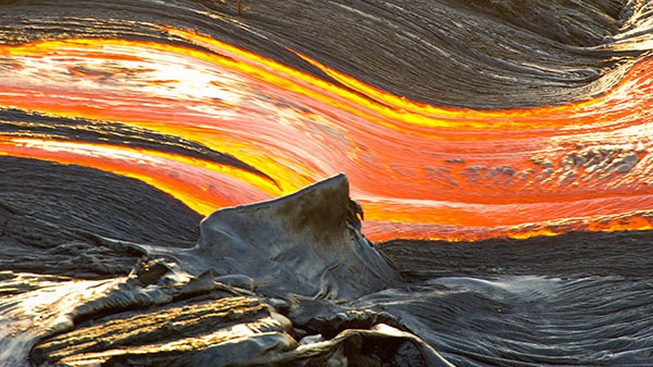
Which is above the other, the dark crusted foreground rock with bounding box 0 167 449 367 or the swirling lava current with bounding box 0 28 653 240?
the swirling lava current with bounding box 0 28 653 240

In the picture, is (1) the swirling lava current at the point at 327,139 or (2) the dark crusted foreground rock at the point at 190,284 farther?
(1) the swirling lava current at the point at 327,139

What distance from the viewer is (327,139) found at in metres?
6.10

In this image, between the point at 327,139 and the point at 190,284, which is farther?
the point at 327,139

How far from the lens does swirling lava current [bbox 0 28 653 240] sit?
5.13m

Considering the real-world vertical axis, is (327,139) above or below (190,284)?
above

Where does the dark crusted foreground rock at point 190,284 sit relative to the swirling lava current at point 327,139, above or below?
below

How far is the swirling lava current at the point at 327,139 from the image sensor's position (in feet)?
16.8

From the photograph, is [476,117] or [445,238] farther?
[476,117]

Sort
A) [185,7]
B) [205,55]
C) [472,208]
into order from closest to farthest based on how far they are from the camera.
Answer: [472,208] → [205,55] → [185,7]

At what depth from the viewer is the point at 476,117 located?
727 centimetres

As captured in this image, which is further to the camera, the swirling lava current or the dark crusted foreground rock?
the swirling lava current

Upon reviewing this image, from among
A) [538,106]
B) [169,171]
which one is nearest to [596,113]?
[538,106]

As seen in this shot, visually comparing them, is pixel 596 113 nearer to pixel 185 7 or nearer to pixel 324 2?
pixel 324 2

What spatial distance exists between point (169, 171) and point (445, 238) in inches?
56.6
